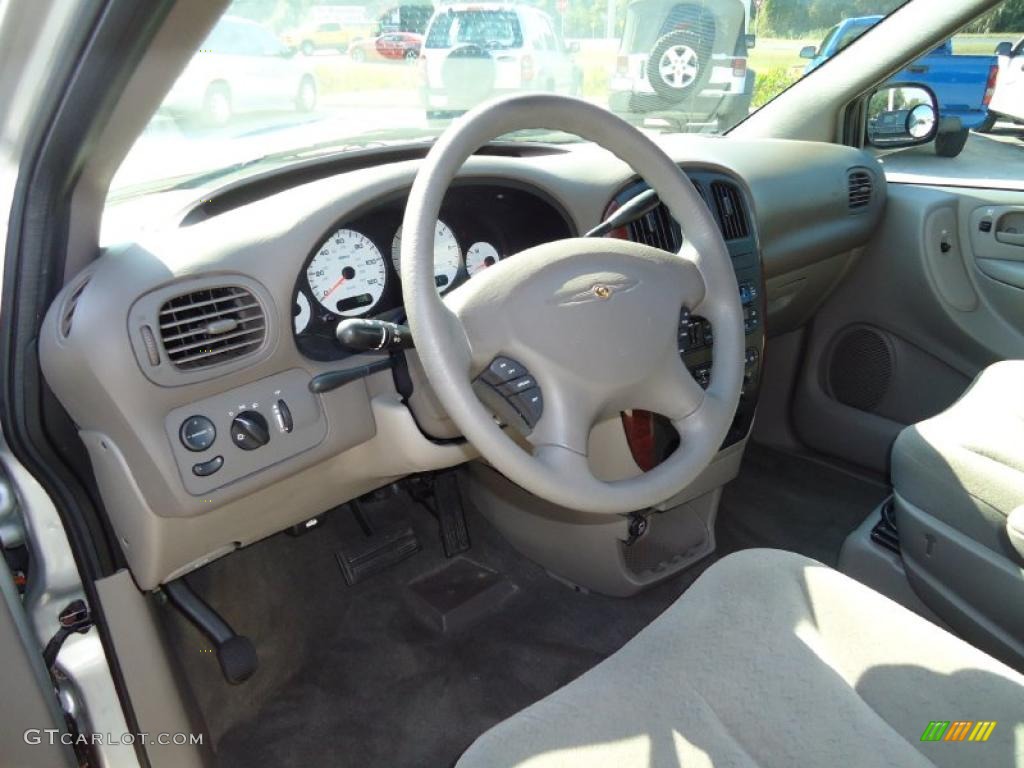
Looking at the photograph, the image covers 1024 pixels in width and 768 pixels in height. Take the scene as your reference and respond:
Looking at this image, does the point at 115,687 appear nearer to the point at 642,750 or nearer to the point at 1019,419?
the point at 642,750

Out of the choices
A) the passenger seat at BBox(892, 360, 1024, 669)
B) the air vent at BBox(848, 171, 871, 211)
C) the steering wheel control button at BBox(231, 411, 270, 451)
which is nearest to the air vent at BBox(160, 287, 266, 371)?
the steering wheel control button at BBox(231, 411, 270, 451)

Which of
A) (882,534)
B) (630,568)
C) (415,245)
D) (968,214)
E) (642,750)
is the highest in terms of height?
(415,245)

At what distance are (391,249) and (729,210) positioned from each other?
90 centimetres

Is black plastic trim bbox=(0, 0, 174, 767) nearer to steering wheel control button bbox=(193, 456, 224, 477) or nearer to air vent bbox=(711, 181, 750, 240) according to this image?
steering wheel control button bbox=(193, 456, 224, 477)

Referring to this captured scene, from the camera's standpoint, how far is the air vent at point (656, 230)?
6.01 ft

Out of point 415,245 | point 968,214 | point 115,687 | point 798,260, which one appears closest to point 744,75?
point 798,260

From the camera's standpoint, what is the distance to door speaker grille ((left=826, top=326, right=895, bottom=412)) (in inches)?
105

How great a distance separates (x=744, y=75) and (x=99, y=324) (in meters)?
2.15

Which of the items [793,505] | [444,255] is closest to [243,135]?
[444,255]

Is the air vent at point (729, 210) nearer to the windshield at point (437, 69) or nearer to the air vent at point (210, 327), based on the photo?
the windshield at point (437, 69)

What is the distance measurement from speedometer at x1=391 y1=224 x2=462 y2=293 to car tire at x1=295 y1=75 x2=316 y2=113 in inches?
13.2

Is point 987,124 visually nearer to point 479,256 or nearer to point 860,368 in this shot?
point 860,368

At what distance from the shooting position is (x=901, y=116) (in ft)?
8.83

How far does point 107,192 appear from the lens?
50.2 inches
